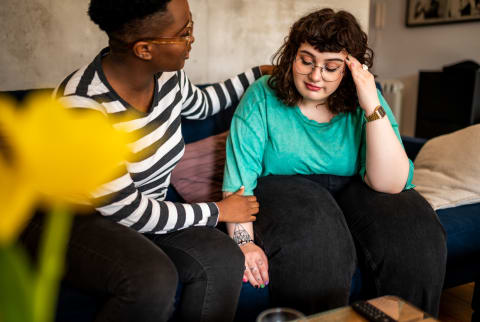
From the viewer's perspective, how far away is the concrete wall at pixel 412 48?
4219mm

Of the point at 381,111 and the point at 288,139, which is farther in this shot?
the point at 288,139

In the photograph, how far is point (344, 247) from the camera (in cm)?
132

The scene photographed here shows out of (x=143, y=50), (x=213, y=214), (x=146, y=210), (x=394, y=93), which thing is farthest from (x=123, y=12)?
(x=394, y=93)

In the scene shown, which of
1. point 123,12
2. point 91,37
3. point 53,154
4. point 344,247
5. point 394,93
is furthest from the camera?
point 394,93

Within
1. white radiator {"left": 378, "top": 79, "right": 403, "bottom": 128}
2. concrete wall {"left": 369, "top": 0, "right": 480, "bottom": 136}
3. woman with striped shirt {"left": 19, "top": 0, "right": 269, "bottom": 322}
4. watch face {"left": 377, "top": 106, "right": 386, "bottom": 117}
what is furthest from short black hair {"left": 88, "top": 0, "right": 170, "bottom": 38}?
white radiator {"left": 378, "top": 79, "right": 403, "bottom": 128}

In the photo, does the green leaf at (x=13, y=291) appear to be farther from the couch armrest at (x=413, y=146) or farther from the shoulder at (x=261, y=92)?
the couch armrest at (x=413, y=146)

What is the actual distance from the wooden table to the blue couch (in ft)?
1.32

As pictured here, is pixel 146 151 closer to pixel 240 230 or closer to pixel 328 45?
pixel 240 230

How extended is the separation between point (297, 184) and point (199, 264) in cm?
46

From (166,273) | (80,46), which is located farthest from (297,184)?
(80,46)

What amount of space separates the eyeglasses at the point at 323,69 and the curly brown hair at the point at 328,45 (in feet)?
0.17

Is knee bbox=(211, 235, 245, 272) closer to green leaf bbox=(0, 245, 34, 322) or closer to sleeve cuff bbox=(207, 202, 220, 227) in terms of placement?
sleeve cuff bbox=(207, 202, 220, 227)

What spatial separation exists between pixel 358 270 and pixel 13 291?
1.25 m

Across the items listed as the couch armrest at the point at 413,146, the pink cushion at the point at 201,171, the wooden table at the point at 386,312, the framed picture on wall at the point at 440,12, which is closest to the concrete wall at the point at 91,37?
the pink cushion at the point at 201,171
